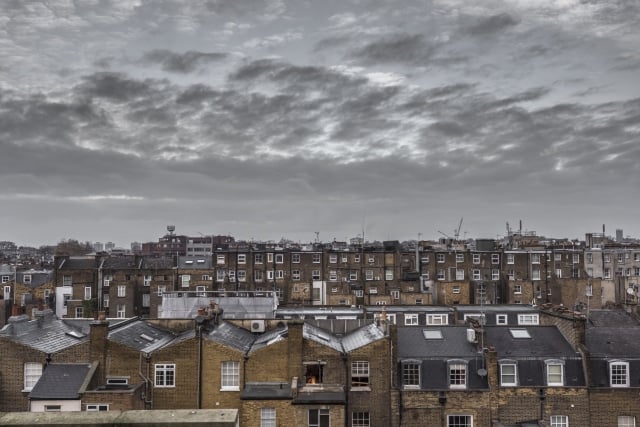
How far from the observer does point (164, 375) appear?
3588cm

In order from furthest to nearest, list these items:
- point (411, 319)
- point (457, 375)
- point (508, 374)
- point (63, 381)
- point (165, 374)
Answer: point (411, 319) < point (508, 374) < point (457, 375) < point (165, 374) < point (63, 381)

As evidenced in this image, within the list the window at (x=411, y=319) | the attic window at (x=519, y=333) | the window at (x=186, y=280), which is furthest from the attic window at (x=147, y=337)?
the window at (x=186, y=280)

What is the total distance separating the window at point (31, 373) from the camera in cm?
3581

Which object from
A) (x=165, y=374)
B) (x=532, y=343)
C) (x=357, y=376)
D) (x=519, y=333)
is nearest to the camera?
(x=165, y=374)

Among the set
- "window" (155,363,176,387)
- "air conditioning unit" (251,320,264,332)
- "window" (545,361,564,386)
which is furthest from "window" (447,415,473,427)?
"window" (155,363,176,387)

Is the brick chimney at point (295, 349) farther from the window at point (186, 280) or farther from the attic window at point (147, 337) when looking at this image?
the window at point (186, 280)

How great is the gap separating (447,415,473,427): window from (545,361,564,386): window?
5546mm

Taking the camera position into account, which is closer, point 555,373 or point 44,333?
point 555,373

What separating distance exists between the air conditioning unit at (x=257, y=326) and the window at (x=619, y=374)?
23.6m

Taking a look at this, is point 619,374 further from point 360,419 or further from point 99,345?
point 99,345

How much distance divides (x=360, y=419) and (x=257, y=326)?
1124 cm

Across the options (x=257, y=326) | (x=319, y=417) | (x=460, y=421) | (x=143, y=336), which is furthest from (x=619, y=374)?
(x=143, y=336)

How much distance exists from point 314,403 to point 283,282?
58035 millimetres

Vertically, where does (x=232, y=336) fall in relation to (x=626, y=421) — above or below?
above
